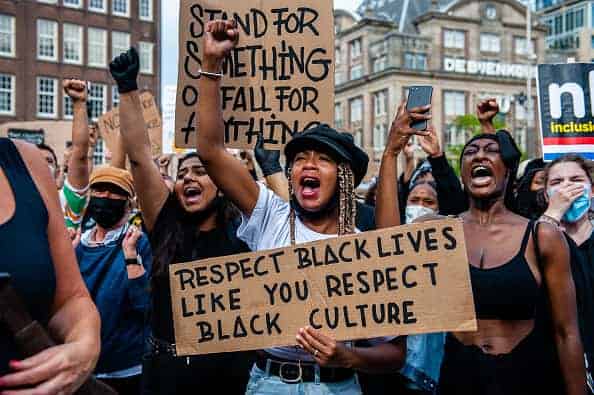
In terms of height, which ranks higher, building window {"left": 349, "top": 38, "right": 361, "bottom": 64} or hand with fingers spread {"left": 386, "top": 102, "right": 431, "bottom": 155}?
building window {"left": 349, "top": 38, "right": 361, "bottom": 64}

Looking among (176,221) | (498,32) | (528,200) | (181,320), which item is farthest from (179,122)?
(498,32)

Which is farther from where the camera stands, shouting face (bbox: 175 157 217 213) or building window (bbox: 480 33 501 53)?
building window (bbox: 480 33 501 53)

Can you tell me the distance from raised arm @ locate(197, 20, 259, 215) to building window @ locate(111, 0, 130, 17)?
47473 millimetres

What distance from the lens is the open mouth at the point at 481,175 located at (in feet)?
13.0

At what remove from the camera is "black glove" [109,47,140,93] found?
4051 millimetres

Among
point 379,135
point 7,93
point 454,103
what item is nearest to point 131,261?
point 7,93

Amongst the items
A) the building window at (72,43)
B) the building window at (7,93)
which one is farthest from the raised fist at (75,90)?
the building window at (72,43)

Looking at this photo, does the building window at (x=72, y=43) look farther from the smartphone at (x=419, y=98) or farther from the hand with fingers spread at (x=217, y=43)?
the smartphone at (x=419, y=98)

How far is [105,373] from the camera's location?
15.2ft

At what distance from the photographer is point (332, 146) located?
134 inches

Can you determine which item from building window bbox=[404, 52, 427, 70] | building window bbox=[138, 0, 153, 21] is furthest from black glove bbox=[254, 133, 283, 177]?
building window bbox=[404, 52, 427, 70]

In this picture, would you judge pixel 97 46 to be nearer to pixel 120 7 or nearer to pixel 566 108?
pixel 120 7

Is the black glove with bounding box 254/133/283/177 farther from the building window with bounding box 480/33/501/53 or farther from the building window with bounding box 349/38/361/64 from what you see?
the building window with bounding box 480/33/501/53

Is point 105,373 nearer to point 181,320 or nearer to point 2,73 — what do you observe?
point 181,320
